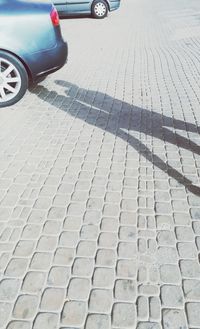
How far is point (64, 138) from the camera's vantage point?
4.83 meters

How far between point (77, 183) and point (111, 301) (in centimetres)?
156

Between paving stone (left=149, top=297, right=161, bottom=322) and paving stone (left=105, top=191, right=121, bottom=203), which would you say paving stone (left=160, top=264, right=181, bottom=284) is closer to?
paving stone (left=149, top=297, right=161, bottom=322)

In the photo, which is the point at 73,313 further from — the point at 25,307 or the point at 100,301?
the point at 25,307

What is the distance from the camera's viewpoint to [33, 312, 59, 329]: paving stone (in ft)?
7.84

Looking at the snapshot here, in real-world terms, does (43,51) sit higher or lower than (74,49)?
higher

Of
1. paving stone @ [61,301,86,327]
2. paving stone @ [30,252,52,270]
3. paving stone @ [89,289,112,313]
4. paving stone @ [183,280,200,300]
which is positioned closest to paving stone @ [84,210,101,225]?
paving stone @ [30,252,52,270]

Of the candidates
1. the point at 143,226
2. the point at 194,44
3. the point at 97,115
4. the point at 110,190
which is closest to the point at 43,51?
the point at 97,115

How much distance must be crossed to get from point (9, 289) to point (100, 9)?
44.5ft

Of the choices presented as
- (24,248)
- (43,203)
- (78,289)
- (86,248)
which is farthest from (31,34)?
(78,289)

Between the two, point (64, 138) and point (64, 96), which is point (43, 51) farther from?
point (64, 138)

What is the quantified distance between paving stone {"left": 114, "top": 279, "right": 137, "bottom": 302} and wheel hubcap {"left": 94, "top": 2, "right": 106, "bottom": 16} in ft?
44.2

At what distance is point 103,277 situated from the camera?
274 centimetres

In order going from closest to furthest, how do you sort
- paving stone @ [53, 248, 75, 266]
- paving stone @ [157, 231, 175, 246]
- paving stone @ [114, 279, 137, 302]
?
paving stone @ [114, 279, 137, 302]
paving stone @ [53, 248, 75, 266]
paving stone @ [157, 231, 175, 246]

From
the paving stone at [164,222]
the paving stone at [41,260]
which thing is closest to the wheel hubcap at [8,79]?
the paving stone at [41,260]
